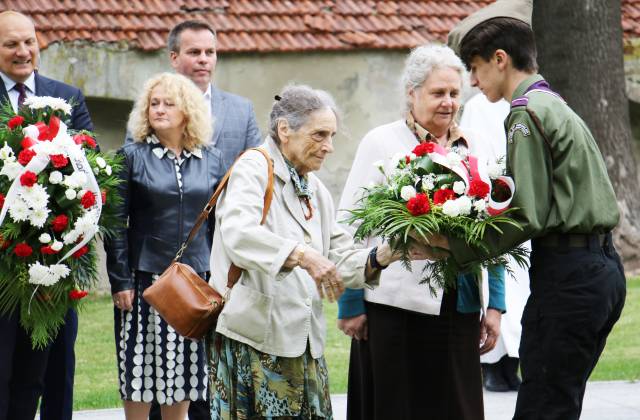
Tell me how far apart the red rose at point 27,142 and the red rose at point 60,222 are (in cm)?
35

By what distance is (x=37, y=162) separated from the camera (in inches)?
223

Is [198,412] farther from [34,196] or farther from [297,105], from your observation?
[297,105]

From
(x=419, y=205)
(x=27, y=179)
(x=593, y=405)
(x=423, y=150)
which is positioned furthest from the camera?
(x=593, y=405)

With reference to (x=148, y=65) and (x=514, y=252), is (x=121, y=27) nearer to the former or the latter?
(x=148, y=65)

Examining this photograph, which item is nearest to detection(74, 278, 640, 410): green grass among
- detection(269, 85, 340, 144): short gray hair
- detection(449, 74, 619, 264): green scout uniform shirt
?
detection(269, 85, 340, 144): short gray hair

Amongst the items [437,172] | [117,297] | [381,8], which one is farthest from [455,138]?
[381,8]

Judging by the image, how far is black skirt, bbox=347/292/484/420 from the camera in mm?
5680

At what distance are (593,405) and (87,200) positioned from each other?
12.4 feet

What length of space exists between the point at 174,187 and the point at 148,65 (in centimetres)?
729

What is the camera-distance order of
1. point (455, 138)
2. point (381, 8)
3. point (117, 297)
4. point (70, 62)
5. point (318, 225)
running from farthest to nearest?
point (381, 8) → point (70, 62) → point (117, 297) → point (455, 138) → point (318, 225)

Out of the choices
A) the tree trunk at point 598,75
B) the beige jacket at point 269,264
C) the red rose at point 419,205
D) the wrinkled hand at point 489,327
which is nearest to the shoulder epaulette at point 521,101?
Answer: the red rose at point 419,205

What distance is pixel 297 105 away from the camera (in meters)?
5.21

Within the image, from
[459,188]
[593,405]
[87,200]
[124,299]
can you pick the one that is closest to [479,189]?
[459,188]

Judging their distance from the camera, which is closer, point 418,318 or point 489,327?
point 418,318
